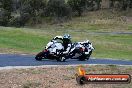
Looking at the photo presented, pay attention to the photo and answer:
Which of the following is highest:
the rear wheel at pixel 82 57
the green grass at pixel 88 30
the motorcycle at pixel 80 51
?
the motorcycle at pixel 80 51

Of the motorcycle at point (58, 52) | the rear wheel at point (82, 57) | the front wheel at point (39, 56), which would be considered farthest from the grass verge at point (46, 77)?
the rear wheel at point (82, 57)

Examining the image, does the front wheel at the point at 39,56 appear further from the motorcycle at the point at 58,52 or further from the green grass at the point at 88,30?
the green grass at the point at 88,30

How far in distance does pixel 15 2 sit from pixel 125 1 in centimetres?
2684

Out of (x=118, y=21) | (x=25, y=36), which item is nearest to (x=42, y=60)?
(x=25, y=36)

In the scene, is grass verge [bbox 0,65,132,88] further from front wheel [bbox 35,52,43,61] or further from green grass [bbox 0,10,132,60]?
green grass [bbox 0,10,132,60]

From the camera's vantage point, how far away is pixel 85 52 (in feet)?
93.2

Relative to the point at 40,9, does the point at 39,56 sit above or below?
above

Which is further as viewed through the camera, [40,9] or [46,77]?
[40,9]

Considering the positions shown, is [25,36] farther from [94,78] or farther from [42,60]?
[94,78]

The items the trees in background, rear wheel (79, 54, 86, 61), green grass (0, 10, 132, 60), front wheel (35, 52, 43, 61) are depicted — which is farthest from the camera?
the trees in background

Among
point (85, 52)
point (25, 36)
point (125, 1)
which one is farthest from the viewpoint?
point (125, 1)

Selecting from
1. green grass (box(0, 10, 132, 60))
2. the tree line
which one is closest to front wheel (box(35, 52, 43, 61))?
green grass (box(0, 10, 132, 60))

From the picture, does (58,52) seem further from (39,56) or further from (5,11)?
(5,11)

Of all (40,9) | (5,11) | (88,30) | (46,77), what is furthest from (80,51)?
(40,9)
